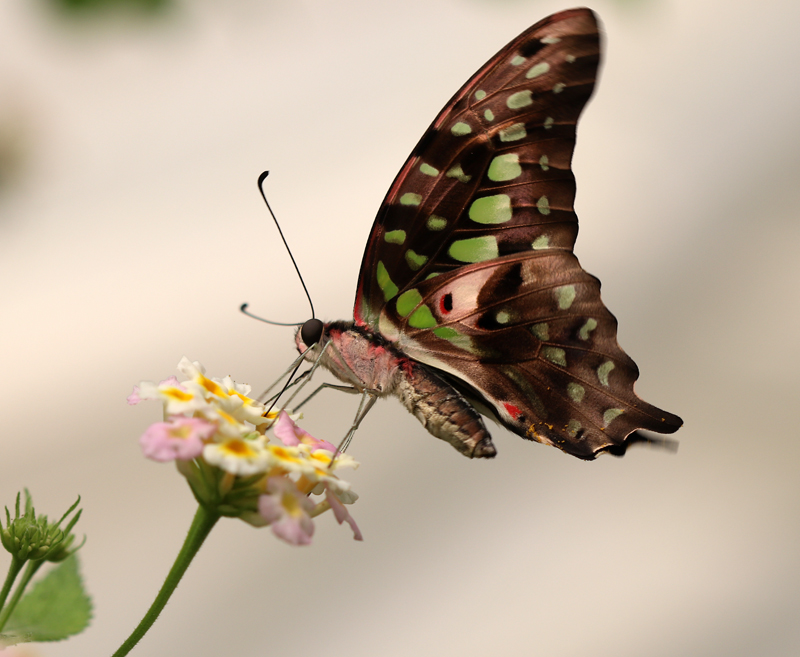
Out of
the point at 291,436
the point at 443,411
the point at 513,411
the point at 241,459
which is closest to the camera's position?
the point at 241,459

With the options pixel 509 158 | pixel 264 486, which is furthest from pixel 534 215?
pixel 264 486

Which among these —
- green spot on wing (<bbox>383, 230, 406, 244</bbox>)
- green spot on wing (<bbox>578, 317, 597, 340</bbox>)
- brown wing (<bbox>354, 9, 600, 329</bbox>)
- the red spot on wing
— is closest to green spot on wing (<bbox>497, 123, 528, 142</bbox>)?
brown wing (<bbox>354, 9, 600, 329</bbox>)

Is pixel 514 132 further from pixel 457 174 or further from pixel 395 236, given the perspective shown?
pixel 395 236

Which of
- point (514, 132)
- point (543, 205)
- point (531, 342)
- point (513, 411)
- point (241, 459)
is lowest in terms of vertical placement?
point (513, 411)

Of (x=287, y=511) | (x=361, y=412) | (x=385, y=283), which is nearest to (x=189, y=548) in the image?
(x=287, y=511)

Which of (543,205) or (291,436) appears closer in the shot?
(291,436)

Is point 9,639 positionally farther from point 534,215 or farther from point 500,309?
point 534,215
